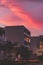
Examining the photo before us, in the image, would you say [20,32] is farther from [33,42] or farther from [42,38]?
[33,42]

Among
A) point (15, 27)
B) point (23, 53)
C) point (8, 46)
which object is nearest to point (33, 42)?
point (15, 27)

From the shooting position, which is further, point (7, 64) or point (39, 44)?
point (39, 44)

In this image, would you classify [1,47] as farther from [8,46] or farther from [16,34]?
[16,34]

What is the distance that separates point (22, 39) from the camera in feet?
381

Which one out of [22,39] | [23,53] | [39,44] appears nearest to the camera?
[23,53]

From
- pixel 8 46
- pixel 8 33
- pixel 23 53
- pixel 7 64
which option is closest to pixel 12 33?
pixel 8 33

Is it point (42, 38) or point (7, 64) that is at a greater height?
point (42, 38)

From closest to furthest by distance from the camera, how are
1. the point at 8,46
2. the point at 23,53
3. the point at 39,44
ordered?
the point at 8,46 < the point at 23,53 < the point at 39,44

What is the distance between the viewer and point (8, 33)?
121562 millimetres

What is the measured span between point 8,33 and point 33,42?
54.0 m

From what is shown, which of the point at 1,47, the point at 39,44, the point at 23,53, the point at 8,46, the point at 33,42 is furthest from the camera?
the point at 33,42

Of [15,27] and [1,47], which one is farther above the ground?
[15,27]

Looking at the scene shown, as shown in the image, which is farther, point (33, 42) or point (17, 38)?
point (33, 42)

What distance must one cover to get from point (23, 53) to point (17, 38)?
2759 cm
